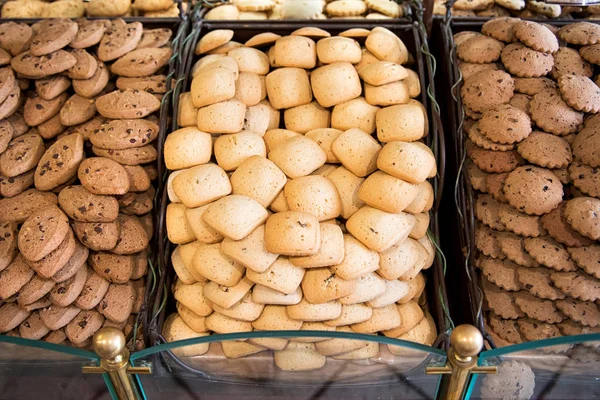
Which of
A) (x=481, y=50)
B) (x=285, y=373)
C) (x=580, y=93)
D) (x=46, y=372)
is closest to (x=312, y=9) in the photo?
(x=481, y=50)

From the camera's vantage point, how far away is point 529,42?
1.57m

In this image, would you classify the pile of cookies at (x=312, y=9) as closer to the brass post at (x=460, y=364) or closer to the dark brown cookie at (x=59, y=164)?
the dark brown cookie at (x=59, y=164)

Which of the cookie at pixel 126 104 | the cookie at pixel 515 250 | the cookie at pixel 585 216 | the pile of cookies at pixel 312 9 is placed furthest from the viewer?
the pile of cookies at pixel 312 9

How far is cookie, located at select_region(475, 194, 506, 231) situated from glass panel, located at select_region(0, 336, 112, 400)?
1.09 metres

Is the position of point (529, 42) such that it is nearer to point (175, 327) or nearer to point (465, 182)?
point (465, 182)

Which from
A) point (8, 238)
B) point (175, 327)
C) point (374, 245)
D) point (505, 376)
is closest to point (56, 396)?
point (175, 327)

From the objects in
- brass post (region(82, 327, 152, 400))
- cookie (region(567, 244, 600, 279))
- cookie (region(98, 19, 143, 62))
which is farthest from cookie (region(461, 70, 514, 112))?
brass post (region(82, 327, 152, 400))

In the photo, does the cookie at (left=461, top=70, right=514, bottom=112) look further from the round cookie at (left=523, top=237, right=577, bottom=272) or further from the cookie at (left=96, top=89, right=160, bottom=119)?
the cookie at (left=96, top=89, right=160, bottom=119)

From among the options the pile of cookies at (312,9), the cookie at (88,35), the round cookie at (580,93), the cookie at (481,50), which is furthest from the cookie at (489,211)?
the cookie at (88,35)

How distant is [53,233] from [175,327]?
0.41 metres

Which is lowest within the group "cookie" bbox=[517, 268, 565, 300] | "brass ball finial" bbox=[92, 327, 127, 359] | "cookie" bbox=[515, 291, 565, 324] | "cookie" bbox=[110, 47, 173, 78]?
"cookie" bbox=[515, 291, 565, 324]

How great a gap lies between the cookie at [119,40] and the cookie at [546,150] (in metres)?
1.26

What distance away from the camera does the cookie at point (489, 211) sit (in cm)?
145

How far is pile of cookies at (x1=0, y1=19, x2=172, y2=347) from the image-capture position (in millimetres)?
1340
